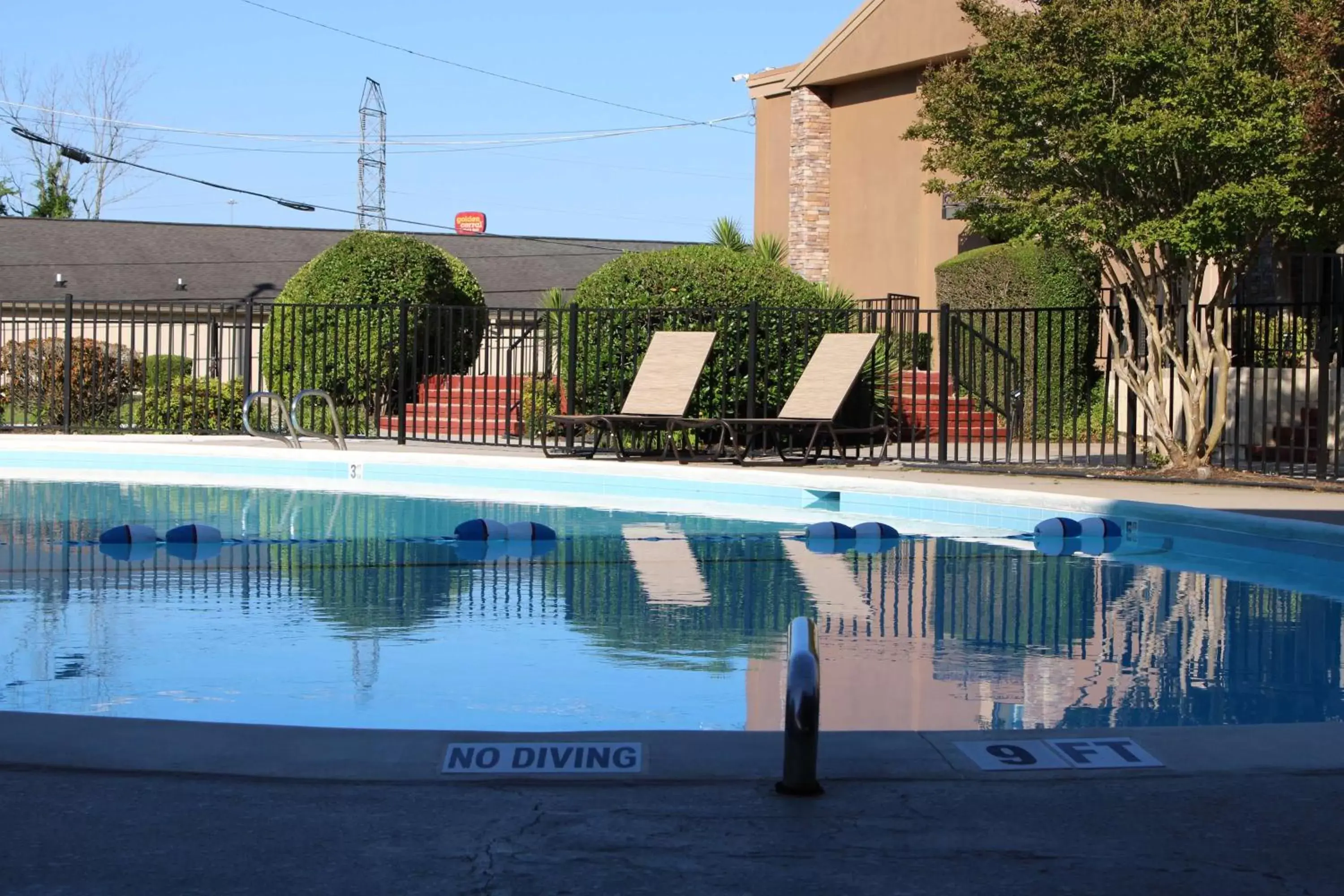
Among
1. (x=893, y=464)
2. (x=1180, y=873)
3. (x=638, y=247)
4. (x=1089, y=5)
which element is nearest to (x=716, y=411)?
(x=893, y=464)

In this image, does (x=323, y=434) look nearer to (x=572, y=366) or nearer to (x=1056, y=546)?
(x=572, y=366)

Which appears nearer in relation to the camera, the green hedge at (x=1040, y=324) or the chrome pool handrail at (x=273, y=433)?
the chrome pool handrail at (x=273, y=433)

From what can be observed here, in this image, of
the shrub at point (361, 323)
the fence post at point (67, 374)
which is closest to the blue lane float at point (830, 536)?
the shrub at point (361, 323)

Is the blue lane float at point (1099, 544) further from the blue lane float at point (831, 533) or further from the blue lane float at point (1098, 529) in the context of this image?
the blue lane float at point (831, 533)

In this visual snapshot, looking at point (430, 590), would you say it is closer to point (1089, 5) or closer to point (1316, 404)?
point (1089, 5)

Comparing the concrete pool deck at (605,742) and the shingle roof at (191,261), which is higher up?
the shingle roof at (191,261)

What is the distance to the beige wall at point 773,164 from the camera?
31391 millimetres

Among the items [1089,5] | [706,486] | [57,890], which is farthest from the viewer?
[706,486]

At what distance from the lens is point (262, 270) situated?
121ft

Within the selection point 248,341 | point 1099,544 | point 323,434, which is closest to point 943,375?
point 1099,544

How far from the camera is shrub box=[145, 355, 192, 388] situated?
21.6m

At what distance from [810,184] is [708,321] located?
10.3 m

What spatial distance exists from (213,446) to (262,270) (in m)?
19.8

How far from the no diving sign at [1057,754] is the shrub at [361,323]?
18355 millimetres
